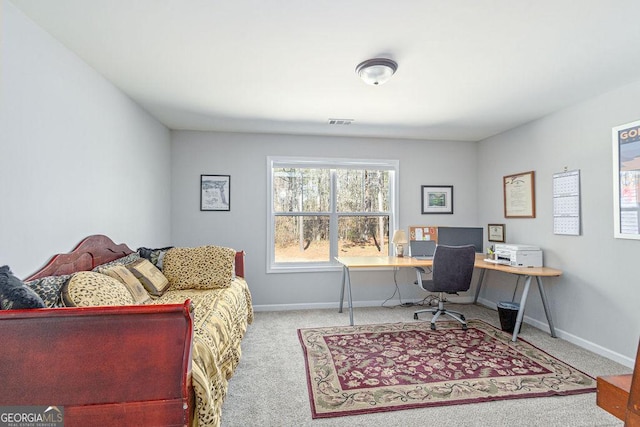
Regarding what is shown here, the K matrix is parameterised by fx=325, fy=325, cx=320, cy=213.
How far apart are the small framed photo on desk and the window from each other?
133 centimetres

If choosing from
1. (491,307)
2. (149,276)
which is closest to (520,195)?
(491,307)

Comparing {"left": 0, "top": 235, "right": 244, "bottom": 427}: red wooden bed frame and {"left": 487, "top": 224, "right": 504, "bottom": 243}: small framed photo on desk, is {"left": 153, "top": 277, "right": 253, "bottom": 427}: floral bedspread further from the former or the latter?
{"left": 487, "top": 224, "right": 504, "bottom": 243}: small framed photo on desk

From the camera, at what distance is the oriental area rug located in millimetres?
2223

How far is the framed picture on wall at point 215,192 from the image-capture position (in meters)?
4.26

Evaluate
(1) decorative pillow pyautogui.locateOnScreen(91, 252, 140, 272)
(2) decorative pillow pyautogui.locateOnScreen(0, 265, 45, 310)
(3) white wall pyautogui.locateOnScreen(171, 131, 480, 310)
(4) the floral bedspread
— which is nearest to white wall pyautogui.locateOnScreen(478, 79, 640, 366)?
(3) white wall pyautogui.locateOnScreen(171, 131, 480, 310)

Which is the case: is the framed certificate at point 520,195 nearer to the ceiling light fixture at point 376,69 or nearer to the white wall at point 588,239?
the white wall at point 588,239

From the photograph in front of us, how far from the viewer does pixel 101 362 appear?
135 cm

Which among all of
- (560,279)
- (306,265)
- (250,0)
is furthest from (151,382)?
(560,279)

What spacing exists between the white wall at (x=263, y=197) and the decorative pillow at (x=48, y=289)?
8.09ft

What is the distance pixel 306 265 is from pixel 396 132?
2183 millimetres

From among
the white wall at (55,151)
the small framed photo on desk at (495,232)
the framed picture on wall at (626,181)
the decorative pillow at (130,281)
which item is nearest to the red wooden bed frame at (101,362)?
the white wall at (55,151)

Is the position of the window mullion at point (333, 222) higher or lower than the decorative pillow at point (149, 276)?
higher

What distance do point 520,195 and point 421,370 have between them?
2607 millimetres

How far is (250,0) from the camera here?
1689 mm
